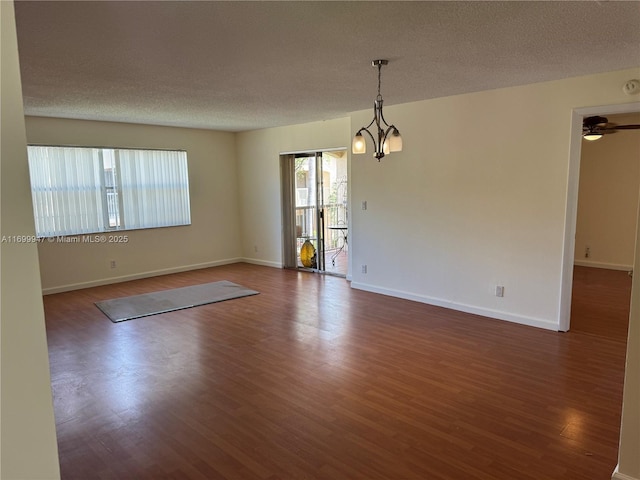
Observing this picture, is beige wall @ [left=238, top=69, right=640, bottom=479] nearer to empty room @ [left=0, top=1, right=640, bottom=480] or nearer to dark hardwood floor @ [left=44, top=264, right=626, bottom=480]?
empty room @ [left=0, top=1, right=640, bottom=480]

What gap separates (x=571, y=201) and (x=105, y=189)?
6.20m

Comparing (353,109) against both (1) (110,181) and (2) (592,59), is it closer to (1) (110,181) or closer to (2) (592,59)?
(2) (592,59)

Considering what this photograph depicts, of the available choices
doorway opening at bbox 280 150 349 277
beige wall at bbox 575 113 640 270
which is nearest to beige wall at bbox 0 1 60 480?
doorway opening at bbox 280 150 349 277

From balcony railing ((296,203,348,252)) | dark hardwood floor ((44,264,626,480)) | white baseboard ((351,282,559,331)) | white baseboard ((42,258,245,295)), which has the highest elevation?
balcony railing ((296,203,348,252))

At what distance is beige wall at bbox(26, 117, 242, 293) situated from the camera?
5.95m

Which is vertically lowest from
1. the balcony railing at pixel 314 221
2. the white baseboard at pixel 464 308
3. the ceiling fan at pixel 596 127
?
the white baseboard at pixel 464 308

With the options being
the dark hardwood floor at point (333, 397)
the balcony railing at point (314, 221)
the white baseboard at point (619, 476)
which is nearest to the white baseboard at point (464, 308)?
the dark hardwood floor at point (333, 397)

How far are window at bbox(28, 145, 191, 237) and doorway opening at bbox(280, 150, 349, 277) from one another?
5.99ft

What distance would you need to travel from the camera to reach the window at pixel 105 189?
575 cm

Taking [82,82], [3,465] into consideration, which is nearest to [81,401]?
[3,465]

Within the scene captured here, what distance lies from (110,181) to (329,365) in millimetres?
4828

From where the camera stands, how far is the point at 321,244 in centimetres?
726

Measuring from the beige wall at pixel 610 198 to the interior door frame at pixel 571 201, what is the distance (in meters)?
3.49

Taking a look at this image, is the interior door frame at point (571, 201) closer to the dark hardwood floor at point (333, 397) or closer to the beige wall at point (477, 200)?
the beige wall at point (477, 200)
